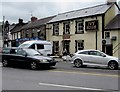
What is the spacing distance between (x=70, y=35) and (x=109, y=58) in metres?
14.9

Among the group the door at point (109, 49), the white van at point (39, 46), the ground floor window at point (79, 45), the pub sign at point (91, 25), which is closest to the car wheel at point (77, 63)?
→ the door at point (109, 49)

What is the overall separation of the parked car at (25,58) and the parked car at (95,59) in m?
2.85

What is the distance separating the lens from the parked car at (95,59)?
17.8 metres

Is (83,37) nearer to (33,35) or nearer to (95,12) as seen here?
(95,12)

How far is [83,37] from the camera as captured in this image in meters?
30.5

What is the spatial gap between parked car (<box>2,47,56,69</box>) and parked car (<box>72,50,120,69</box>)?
9.35 ft

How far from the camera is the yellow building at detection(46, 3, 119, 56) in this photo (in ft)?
93.3

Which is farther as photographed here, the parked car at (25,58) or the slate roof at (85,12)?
the slate roof at (85,12)

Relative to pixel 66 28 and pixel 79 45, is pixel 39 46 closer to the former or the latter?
pixel 79 45

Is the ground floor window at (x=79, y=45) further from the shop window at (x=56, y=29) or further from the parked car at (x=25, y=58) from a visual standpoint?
the parked car at (x=25, y=58)

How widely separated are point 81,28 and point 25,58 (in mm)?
15458

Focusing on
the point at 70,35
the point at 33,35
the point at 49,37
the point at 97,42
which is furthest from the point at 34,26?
the point at 97,42

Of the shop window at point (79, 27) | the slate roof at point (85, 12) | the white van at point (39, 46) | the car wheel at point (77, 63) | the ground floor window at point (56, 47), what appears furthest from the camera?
the ground floor window at point (56, 47)

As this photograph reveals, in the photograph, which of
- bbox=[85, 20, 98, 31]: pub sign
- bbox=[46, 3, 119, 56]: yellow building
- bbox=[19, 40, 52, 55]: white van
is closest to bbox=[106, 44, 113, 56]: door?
bbox=[46, 3, 119, 56]: yellow building
